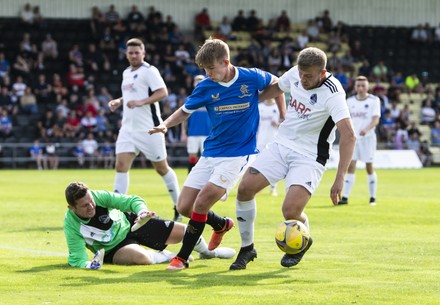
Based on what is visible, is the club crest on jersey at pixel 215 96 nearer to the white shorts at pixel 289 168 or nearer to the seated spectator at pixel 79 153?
the white shorts at pixel 289 168

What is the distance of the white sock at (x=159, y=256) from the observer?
34.5 feet

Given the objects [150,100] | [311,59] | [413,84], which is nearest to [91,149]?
[413,84]

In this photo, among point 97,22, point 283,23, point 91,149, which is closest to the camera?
point 91,149

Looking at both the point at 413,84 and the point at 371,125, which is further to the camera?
the point at 413,84

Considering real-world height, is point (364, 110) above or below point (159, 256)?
above

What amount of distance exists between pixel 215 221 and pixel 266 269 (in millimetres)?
1032

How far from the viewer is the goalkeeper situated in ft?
32.6

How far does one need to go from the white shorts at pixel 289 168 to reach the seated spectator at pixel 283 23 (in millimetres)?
35145

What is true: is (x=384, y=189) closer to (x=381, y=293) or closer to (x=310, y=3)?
(x=381, y=293)

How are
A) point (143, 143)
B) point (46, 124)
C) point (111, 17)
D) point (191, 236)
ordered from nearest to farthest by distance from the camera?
point (191, 236) < point (143, 143) < point (46, 124) < point (111, 17)

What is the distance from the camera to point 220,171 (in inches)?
398

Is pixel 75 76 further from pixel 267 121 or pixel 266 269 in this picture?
pixel 266 269

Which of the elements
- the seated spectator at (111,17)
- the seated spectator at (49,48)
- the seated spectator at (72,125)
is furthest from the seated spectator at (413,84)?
the seated spectator at (49,48)

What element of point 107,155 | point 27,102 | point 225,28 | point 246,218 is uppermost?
point 225,28
